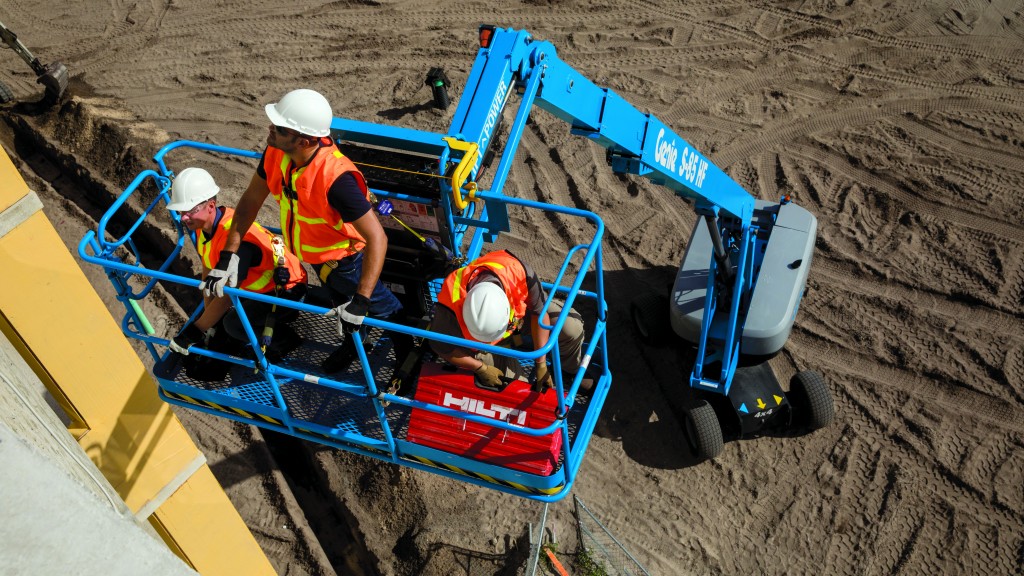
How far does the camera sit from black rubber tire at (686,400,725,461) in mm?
8516

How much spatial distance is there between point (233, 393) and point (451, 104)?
7.21m

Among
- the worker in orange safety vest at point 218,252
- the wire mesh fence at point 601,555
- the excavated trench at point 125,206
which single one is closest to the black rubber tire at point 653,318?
the wire mesh fence at point 601,555

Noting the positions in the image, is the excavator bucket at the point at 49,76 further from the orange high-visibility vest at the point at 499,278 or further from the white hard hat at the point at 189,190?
the orange high-visibility vest at the point at 499,278

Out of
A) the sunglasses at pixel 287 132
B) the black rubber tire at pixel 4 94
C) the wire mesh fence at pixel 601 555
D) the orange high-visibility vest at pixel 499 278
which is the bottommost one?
the wire mesh fence at pixel 601 555

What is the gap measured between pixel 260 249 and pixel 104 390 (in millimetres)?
1913

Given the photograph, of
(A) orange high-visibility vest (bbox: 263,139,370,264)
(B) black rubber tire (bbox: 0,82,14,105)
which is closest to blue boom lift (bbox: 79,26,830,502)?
(A) orange high-visibility vest (bbox: 263,139,370,264)

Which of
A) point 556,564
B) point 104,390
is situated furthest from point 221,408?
point 556,564

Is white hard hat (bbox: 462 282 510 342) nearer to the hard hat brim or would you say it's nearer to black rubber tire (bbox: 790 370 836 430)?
the hard hat brim

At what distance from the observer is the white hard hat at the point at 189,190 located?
6055 mm

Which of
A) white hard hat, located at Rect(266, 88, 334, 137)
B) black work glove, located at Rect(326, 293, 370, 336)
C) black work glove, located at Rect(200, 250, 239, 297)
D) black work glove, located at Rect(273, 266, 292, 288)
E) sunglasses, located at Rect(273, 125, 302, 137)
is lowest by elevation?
black work glove, located at Rect(273, 266, 292, 288)

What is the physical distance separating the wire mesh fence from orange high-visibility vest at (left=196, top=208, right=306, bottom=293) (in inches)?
155

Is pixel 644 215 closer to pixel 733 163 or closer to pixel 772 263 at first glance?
pixel 733 163

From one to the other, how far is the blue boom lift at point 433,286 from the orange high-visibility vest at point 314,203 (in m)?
0.39

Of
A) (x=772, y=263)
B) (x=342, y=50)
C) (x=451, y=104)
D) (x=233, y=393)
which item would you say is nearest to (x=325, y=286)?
(x=233, y=393)
